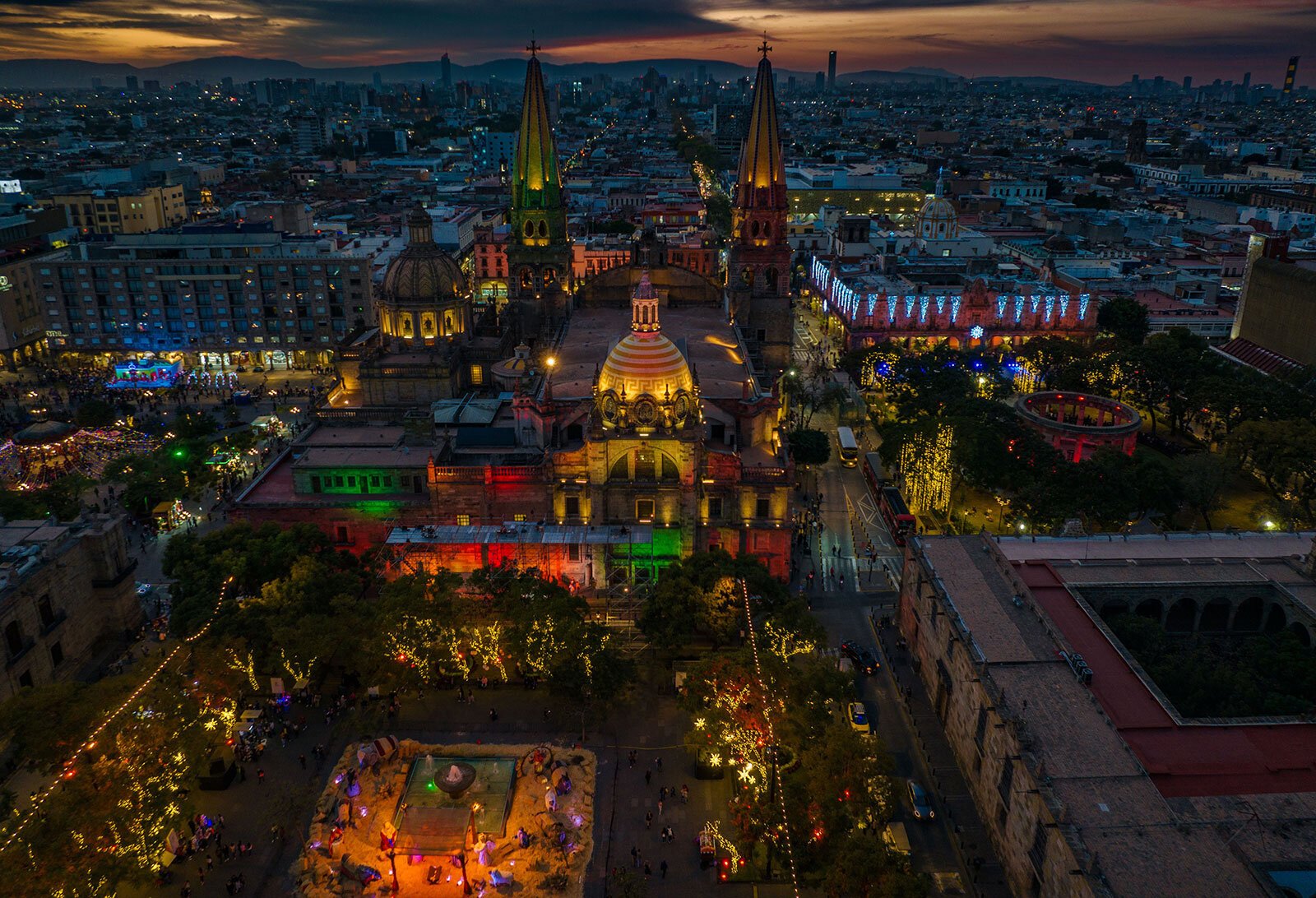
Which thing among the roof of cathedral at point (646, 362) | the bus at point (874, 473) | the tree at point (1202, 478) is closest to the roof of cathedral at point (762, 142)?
the bus at point (874, 473)

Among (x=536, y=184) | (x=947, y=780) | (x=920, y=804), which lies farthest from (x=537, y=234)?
(x=920, y=804)

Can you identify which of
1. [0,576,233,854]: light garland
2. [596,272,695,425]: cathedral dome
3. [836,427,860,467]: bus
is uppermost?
[596,272,695,425]: cathedral dome

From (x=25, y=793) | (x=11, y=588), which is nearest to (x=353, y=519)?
(x=11, y=588)

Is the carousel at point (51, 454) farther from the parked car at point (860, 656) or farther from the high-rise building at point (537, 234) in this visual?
the parked car at point (860, 656)

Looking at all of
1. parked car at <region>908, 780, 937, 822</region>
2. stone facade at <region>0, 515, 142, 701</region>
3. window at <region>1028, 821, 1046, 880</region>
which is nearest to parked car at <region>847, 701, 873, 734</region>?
parked car at <region>908, 780, 937, 822</region>

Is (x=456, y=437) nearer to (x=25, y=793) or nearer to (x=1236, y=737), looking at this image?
(x=25, y=793)

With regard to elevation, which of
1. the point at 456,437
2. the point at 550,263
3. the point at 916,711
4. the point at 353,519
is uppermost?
the point at 550,263

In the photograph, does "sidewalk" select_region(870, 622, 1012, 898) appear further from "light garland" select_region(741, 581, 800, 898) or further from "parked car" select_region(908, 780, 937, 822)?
"light garland" select_region(741, 581, 800, 898)
